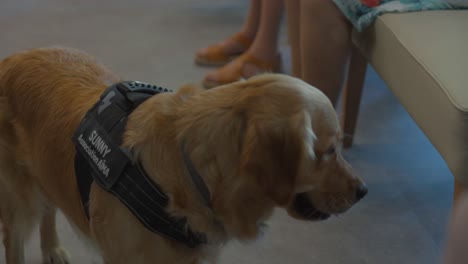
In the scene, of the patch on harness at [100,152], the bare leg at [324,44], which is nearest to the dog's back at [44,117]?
the patch on harness at [100,152]

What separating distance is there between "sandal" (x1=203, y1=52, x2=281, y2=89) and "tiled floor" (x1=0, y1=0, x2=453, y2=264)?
0.15m

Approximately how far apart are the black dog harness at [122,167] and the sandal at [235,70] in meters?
1.45

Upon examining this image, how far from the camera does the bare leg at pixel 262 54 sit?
9.05 ft

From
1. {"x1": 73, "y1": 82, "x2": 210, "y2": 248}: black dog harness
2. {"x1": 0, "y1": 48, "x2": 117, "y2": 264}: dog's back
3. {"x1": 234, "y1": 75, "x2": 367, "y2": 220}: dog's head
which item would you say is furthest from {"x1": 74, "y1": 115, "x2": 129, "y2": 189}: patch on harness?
{"x1": 234, "y1": 75, "x2": 367, "y2": 220}: dog's head

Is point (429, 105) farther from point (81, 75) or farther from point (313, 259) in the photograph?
point (81, 75)

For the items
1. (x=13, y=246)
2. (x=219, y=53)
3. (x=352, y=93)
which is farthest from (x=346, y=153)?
(x=13, y=246)

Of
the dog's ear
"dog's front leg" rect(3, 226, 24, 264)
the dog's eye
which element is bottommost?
"dog's front leg" rect(3, 226, 24, 264)

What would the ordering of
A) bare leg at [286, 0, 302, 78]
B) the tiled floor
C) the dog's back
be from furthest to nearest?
1. bare leg at [286, 0, 302, 78]
2. the tiled floor
3. the dog's back

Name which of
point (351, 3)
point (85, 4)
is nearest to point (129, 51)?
point (85, 4)

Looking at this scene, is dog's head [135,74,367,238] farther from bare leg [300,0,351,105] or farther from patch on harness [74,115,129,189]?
bare leg [300,0,351,105]

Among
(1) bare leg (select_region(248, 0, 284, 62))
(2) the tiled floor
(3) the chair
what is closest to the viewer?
(3) the chair

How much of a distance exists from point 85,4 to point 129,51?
2.64 ft

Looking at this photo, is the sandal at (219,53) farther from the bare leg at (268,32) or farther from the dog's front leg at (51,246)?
the dog's front leg at (51,246)

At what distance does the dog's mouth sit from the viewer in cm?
127
